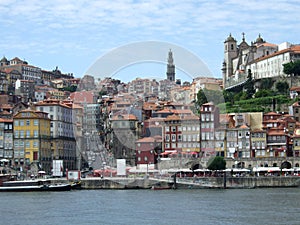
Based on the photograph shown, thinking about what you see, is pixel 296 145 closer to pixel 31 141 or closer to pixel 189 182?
pixel 189 182

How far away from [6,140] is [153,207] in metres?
35.5

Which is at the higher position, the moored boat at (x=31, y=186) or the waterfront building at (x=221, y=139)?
the waterfront building at (x=221, y=139)

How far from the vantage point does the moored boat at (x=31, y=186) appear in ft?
198

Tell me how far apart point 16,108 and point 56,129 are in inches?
401

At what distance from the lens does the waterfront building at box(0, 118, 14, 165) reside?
247 feet

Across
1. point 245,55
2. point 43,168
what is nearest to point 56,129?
point 43,168

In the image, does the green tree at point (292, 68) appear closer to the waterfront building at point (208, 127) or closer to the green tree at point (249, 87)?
the green tree at point (249, 87)

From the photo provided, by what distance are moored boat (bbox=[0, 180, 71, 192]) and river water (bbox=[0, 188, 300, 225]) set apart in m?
2.95

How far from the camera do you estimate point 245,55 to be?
376 ft

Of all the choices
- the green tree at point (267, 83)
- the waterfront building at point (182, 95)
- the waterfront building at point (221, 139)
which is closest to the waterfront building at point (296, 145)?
the waterfront building at point (221, 139)

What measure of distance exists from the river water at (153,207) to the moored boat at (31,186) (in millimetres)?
2948

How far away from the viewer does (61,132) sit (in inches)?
3169

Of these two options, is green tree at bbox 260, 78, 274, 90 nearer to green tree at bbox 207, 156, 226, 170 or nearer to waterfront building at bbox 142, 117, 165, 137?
waterfront building at bbox 142, 117, 165, 137

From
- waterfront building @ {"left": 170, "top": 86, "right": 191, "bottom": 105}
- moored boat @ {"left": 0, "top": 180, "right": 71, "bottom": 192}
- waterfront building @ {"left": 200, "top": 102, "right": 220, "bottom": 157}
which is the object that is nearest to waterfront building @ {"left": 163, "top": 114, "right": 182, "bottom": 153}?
waterfront building @ {"left": 200, "top": 102, "right": 220, "bottom": 157}
